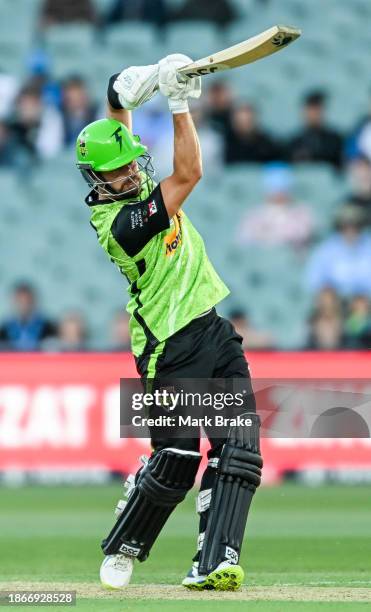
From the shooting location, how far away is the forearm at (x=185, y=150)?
6090 mm

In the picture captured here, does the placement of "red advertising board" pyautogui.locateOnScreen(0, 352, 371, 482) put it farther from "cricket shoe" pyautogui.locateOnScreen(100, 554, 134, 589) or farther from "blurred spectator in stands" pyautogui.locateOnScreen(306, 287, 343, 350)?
"cricket shoe" pyautogui.locateOnScreen(100, 554, 134, 589)

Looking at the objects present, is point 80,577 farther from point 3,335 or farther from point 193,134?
point 3,335

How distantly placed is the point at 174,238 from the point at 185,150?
483 millimetres

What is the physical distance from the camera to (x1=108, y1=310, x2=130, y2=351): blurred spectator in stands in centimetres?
1358

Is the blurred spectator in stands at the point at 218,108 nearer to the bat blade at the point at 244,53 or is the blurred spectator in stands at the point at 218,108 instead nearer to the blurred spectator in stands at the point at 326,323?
the blurred spectator in stands at the point at 326,323

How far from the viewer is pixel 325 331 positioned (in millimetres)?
13312

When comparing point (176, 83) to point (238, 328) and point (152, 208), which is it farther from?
point (238, 328)

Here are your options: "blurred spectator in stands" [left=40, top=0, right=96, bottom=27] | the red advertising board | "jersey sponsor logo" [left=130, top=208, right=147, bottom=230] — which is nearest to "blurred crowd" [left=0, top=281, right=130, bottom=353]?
the red advertising board

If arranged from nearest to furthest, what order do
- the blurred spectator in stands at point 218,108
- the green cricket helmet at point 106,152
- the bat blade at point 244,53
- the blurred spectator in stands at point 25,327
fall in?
1. the bat blade at point 244,53
2. the green cricket helmet at point 106,152
3. the blurred spectator in stands at point 25,327
4. the blurred spectator in stands at point 218,108

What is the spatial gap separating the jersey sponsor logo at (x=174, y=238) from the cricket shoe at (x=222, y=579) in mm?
1457

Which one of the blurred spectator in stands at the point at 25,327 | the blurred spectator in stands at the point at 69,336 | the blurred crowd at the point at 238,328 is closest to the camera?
the blurred crowd at the point at 238,328

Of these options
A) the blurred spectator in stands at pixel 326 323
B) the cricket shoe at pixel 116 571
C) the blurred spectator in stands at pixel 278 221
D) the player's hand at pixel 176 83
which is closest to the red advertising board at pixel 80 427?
the blurred spectator in stands at pixel 326 323

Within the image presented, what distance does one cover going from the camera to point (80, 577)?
23.0 ft

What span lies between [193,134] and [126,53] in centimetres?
1119
